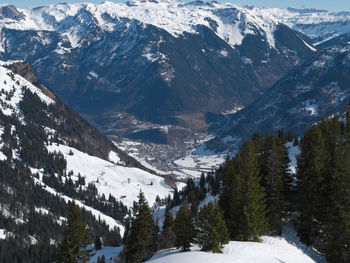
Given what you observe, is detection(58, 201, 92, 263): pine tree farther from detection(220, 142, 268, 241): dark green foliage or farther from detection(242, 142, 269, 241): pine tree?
detection(242, 142, 269, 241): pine tree

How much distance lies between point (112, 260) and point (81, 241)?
232 ft

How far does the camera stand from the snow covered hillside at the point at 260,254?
65938 mm

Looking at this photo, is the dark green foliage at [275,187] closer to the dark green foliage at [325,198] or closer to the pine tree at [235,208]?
the dark green foliage at [325,198]

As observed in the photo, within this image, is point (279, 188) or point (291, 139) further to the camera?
point (291, 139)

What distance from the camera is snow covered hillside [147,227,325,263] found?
65938 millimetres

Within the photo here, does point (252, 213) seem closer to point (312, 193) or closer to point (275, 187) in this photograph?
point (275, 187)

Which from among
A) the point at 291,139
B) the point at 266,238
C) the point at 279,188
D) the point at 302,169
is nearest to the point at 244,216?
the point at 266,238

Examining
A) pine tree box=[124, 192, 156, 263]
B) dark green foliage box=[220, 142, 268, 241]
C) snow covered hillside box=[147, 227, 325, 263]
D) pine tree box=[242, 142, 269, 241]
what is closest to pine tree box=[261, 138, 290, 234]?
snow covered hillside box=[147, 227, 325, 263]

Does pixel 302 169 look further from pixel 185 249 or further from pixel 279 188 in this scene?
pixel 185 249

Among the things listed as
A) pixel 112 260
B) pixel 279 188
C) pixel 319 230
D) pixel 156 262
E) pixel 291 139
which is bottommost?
pixel 112 260

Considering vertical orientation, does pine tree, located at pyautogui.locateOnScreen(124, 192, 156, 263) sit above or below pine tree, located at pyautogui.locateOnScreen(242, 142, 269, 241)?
below

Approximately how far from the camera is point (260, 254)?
231 feet

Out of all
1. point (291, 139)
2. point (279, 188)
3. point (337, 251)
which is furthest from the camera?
point (291, 139)

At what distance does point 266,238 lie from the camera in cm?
8256
